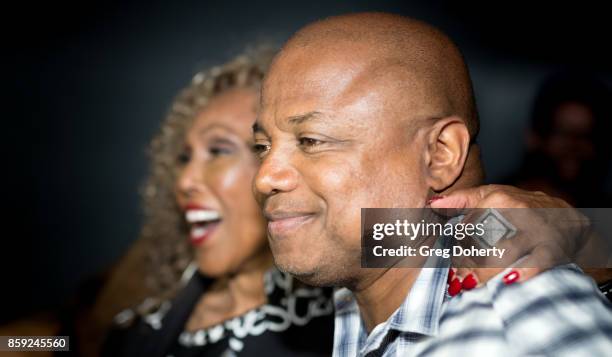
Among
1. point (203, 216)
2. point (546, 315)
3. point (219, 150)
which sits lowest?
point (546, 315)

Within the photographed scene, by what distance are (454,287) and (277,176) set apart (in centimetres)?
38

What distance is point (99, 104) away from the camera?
352cm

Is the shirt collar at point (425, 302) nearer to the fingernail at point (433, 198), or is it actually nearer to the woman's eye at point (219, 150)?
the fingernail at point (433, 198)

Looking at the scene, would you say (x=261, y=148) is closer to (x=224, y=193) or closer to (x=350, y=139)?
(x=350, y=139)

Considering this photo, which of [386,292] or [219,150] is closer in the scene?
[386,292]

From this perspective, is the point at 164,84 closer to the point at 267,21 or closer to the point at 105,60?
the point at 105,60

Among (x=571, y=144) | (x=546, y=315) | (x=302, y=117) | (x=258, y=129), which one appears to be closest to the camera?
(x=546, y=315)

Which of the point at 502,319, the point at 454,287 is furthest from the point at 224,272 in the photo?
the point at 502,319

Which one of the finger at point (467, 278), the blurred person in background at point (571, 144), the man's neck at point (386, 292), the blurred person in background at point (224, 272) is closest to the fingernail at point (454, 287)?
the finger at point (467, 278)

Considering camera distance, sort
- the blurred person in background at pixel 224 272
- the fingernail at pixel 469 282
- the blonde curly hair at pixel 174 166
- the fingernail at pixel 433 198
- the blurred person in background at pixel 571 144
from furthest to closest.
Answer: the blurred person in background at pixel 571 144 < the blonde curly hair at pixel 174 166 < the blurred person in background at pixel 224 272 < the fingernail at pixel 433 198 < the fingernail at pixel 469 282

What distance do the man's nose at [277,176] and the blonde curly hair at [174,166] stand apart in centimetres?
100

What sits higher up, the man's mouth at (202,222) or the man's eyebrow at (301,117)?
the man's mouth at (202,222)

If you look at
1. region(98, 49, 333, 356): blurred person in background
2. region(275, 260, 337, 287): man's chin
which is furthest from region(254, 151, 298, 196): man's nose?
region(98, 49, 333, 356): blurred person in background

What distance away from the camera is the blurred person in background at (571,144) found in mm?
2639
